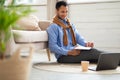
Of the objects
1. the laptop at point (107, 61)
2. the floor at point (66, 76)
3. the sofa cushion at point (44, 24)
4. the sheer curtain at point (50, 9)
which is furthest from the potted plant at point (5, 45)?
the sheer curtain at point (50, 9)

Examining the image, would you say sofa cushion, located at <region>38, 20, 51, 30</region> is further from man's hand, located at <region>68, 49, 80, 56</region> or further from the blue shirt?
man's hand, located at <region>68, 49, 80, 56</region>

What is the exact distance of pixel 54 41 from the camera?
3.33 metres

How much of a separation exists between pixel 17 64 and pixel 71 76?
1.23 m

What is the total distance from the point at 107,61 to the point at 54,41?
30.9 inches

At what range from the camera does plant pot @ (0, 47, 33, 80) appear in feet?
4.22

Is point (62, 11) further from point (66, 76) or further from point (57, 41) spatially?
point (66, 76)

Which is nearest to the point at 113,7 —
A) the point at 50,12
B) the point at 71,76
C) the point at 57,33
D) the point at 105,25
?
the point at 105,25

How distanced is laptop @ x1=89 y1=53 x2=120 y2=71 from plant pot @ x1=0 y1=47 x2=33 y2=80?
1.50 metres

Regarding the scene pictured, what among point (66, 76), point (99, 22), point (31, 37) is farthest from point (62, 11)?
point (99, 22)

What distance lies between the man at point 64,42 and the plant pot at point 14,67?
6.43 feet

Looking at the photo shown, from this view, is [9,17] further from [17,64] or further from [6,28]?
[17,64]

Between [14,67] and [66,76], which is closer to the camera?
[14,67]

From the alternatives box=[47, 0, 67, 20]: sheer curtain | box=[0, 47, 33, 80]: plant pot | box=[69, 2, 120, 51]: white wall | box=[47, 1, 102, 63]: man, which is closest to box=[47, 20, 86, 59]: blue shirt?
box=[47, 1, 102, 63]: man

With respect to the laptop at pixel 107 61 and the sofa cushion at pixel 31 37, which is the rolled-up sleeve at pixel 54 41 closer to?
the sofa cushion at pixel 31 37
